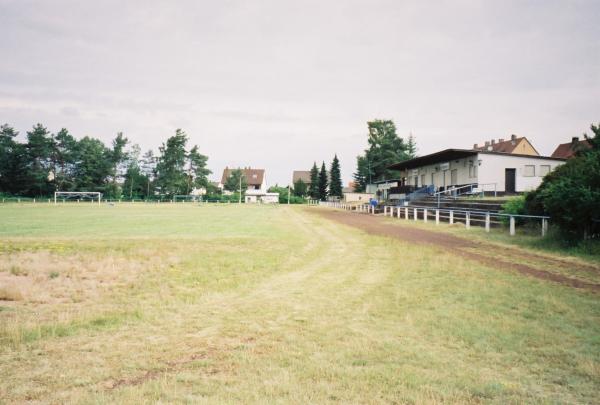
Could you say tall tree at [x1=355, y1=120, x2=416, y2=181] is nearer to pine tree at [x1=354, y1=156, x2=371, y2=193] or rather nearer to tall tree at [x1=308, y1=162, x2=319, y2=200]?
pine tree at [x1=354, y1=156, x2=371, y2=193]

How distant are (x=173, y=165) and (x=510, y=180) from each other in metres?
70.8

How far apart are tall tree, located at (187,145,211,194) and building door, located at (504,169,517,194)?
6703cm

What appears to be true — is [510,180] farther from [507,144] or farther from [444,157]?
[507,144]

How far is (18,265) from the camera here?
8.70 meters

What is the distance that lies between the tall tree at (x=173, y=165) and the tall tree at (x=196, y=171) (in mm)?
1297

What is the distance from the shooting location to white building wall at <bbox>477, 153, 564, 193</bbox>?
34.8 metres

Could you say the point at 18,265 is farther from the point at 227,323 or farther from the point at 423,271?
the point at 423,271

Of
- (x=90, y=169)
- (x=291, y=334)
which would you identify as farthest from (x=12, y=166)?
(x=291, y=334)

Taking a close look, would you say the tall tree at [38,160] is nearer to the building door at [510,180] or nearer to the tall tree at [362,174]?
the tall tree at [362,174]

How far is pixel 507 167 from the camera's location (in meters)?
35.2

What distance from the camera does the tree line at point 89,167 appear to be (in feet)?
246

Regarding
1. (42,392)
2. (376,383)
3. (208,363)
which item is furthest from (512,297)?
(42,392)

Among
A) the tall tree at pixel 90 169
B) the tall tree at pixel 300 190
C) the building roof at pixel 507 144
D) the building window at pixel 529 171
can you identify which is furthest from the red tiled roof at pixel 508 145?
the tall tree at pixel 90 169

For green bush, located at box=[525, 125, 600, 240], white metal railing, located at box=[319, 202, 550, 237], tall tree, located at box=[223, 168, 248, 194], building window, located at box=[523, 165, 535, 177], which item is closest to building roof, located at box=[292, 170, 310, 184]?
tall tree, located at box=[223, 168, 248, 194]
